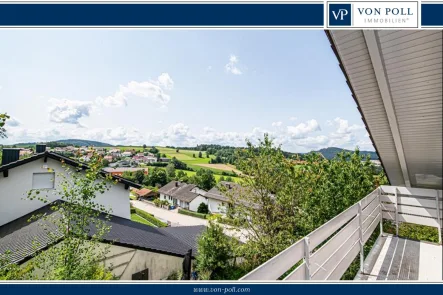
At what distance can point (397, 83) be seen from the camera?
7.50 ft

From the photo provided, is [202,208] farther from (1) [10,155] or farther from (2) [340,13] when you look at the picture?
(2) [340,13]

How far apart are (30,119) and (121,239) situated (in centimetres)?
325

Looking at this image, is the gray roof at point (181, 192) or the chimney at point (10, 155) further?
the gray roof at point (181, 192)

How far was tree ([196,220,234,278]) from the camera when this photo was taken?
7.64 meters

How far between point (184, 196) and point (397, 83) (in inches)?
904

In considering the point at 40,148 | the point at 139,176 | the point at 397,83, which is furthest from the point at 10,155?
the point at 397,83

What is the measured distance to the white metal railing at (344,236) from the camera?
4.44ft

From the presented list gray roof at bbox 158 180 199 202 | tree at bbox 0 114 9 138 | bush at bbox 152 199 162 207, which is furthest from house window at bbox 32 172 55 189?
bush at bbox 152 199 162 207

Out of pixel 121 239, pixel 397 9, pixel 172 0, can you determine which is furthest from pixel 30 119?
pixel 397 9

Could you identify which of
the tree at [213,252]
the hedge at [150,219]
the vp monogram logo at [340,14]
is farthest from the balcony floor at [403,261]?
the hedge at [150,219]

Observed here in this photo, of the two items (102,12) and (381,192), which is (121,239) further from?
(381,192)

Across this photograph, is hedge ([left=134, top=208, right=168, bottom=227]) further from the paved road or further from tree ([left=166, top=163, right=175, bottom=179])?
tree ([left=166, top=163, right=175, bottom=179])

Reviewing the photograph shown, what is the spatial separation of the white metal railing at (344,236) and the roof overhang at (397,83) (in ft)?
3.26

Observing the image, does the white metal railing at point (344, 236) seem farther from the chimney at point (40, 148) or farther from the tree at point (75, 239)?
the chimney at point (40, 148)
